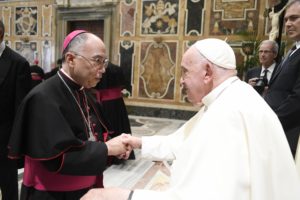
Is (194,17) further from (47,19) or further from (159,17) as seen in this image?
(47,19)

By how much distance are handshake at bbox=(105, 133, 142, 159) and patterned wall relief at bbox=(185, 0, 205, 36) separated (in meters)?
7.01

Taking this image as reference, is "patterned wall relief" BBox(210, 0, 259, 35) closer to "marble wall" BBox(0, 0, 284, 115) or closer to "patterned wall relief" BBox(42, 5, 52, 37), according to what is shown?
"marble wall" BBox(0, 0, 284, 115)

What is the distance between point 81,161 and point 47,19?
31.7 feet

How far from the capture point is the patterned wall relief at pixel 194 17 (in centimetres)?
859

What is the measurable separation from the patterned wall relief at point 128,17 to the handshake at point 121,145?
755cm

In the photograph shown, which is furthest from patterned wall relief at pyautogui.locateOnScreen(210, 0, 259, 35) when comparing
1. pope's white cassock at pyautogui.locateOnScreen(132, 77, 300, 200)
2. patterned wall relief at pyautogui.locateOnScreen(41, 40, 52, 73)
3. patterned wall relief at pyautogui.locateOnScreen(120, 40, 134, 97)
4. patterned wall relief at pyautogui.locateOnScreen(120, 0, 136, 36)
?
pope's white cassock at pyautogui.locateOnScreen(132, 77, 300, 200)

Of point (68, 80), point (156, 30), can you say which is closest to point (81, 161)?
point (68, 80)

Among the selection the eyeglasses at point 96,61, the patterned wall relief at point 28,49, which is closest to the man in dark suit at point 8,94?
the eyeglasses at point 96,61

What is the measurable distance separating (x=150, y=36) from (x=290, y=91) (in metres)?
6.61

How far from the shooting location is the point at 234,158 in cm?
136

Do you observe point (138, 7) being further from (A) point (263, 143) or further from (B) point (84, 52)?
(A) point (263, 143)

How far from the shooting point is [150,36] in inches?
360

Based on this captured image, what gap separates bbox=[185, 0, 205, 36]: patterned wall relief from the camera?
8586 mm

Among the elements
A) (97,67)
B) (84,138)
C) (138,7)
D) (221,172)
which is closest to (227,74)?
(221,172)
